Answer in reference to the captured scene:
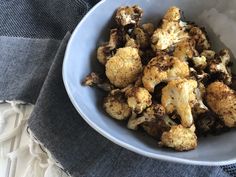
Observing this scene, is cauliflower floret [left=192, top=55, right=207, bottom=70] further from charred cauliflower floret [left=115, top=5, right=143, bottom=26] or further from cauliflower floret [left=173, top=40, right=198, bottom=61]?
charred cauliflower floret [left=115, top=5, right=143, bottom=26]

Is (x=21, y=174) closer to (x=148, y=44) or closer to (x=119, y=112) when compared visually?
(x=119, y=112)

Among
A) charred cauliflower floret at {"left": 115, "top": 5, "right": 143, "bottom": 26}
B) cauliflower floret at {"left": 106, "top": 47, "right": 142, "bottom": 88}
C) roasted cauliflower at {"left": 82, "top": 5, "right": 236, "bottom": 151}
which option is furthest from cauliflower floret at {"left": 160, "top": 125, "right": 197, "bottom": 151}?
charred cauliflower floret at {"left": 115, "top": 5, "right": 143, "bottom": 26}

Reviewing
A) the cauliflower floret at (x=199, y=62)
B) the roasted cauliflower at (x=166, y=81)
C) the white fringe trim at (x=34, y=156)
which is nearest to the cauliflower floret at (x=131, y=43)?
the roasted cauliflower at (x=166, y=81)

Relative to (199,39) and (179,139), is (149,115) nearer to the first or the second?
(179,139)

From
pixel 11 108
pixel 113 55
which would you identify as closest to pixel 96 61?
pixel 113 55

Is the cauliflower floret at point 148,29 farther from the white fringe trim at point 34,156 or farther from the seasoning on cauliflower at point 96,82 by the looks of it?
the white fringe trim at point 34,156
